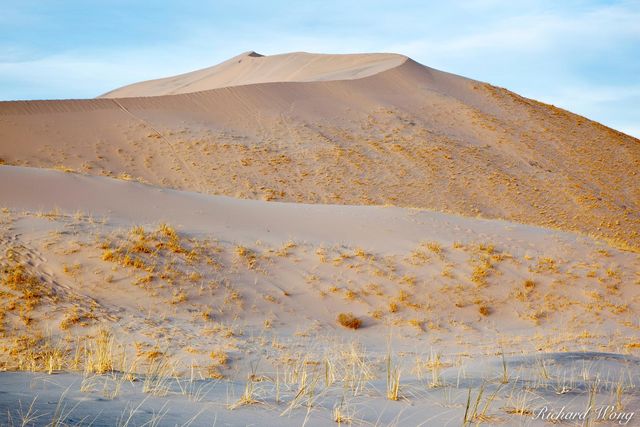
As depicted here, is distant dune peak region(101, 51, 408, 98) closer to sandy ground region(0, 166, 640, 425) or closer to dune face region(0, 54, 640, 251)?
dune face region(0, 54, 640, 251)

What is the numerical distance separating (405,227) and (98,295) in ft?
26.0

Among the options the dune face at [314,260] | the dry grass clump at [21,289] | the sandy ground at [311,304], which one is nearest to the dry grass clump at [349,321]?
the dune face at [314,260]

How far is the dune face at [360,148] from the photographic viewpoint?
27.6 metres

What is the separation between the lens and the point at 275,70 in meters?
53.8

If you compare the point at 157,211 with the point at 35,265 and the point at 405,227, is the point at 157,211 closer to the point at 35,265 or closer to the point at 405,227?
the point at 35,265

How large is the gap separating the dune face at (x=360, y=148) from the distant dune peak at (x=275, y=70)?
631 cm

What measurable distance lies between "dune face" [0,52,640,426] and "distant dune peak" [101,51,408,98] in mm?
7518

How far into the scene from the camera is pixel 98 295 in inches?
435

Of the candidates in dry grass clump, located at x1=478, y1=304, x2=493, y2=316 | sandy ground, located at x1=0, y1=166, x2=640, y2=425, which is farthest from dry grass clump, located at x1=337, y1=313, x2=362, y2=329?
dry grass clump, located at x1=478, y1=304, x2=493, y2=316

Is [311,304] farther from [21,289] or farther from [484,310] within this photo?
[21,289]

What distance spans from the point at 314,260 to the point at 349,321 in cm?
248

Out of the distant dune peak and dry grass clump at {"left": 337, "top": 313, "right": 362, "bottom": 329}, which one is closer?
dry grass clump at {"left": 337, "top": 313, "right": 362, "bottom": 329}

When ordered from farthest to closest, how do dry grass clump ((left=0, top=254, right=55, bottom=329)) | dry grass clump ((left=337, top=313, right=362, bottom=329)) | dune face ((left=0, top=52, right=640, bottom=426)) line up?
dry grass clump ((left=337, top=313, right=362, bottom=329)), dry grass clump ((left=0, top=254, right=55, bottom=329)), dune face ((left=0, top=52, right=640, bottom=426))

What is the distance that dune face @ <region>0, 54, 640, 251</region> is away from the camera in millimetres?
27625
